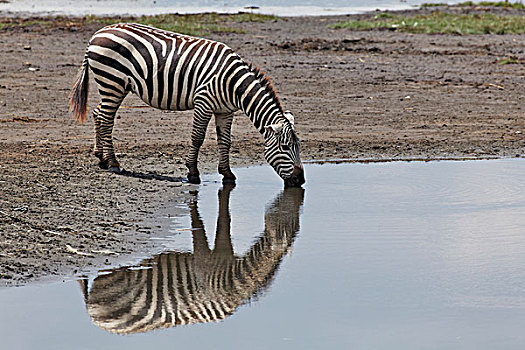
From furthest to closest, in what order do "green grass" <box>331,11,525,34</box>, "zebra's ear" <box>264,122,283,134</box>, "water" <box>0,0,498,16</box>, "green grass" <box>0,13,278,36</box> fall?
"water" <box>0,0,498,16</box>, "green grass" <box>331,11,525,34</box>, "green grass" <box>0,13,278,36</box>, "zebra's ear" <box>264,122,283,134</box>

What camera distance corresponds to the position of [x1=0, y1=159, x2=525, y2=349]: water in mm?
5215

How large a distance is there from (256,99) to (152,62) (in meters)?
1.36

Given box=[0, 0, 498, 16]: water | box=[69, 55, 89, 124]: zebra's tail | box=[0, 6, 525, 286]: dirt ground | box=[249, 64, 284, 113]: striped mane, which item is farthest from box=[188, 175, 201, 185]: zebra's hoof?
box=[0, 0, 498, 16]: water

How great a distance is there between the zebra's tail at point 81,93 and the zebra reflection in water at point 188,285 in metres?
3.37

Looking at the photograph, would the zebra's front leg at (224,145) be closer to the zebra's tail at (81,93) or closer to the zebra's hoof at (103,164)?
the zebra's hoof at (103,164)

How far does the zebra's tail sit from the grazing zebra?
0.02m

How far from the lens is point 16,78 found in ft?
53.5

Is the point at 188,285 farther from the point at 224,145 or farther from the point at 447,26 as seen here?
the point at 447,26

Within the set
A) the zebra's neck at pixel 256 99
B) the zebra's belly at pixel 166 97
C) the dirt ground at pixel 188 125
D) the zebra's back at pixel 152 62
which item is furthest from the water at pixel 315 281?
the zebra's back at pixel 152 62

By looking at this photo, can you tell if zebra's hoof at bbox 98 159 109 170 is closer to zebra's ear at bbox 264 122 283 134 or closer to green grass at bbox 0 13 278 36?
zebra's ear at bbox 264 122 283 134

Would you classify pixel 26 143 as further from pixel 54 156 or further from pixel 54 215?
pixel 54 215

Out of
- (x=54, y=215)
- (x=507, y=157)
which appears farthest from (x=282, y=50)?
(x=54, y=215)

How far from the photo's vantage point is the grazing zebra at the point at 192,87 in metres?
9.34

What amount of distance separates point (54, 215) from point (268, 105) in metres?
→ 2.71
